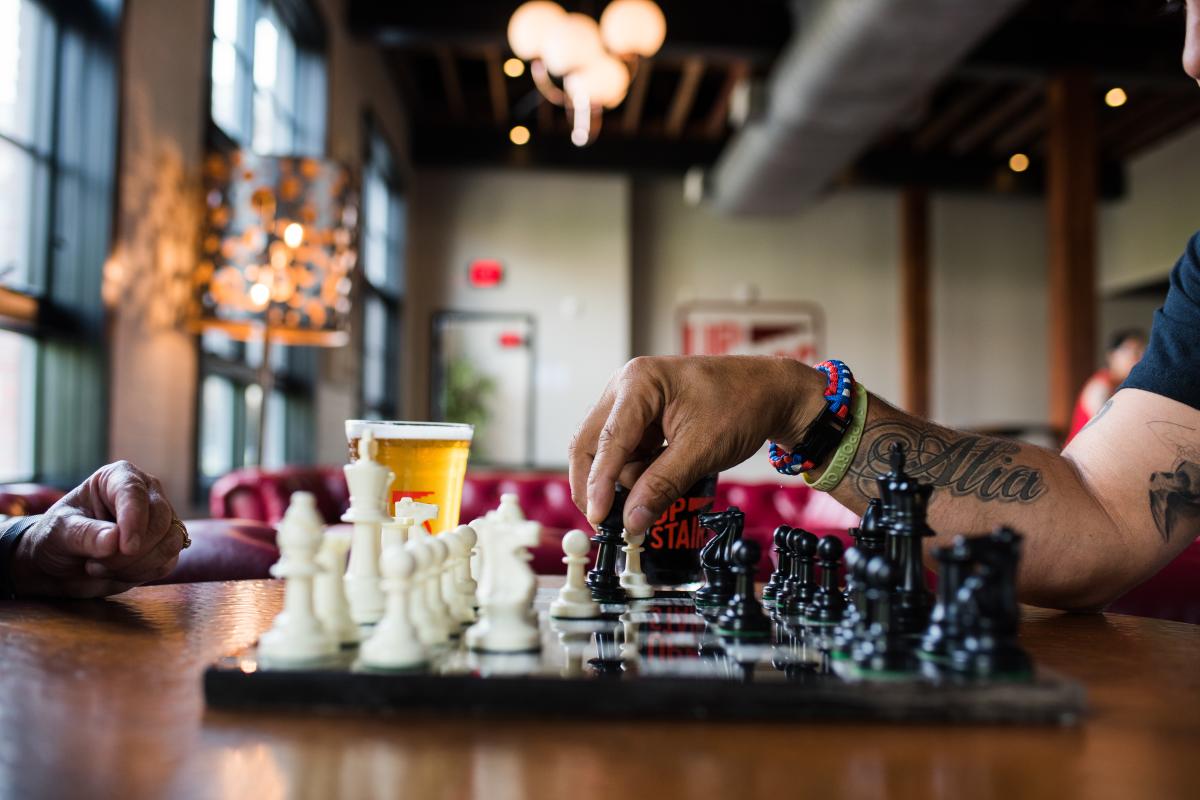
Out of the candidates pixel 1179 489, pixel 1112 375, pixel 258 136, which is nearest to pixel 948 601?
pixel 1179 489

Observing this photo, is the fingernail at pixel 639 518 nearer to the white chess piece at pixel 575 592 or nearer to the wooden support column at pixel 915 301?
the white chess piece at pixel 575 592

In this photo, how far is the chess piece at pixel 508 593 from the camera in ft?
2.36

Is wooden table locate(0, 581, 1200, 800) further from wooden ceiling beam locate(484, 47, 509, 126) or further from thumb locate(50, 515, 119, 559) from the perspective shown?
wooden ceiling beam locate(484, 47, 509, 126)

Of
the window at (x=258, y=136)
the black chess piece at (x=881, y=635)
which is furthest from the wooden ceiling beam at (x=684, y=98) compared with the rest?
the black chess piece at (x=881, y=635)

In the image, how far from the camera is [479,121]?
9.40m

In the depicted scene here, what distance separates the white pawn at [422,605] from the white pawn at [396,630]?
1cm

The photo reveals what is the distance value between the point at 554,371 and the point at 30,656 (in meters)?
9.03

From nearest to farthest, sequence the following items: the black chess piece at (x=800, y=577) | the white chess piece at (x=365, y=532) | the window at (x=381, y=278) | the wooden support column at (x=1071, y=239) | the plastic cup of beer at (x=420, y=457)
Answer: the white chess piece at (x=365, y=532)
the black chess piece at (x=800, y=577)
the plastic cup of beer at (x=420, y=457)
the wooden support column at (x=1071, y=239)
the window at (x=381, y=278)

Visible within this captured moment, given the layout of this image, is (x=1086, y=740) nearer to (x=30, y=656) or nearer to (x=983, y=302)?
(x=30, y=656)

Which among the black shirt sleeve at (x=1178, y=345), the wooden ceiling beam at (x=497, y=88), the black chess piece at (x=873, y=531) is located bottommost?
the black chess piece at (x=873, y=531)

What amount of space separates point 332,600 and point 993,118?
9.35m

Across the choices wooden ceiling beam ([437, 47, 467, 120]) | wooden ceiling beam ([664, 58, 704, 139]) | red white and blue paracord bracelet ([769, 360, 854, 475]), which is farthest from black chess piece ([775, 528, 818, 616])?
wooden ceiling beam ([437, 47, 467, 120])

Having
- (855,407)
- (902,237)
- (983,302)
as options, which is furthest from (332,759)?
(983,302)

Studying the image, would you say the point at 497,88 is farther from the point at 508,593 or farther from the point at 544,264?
the point at 508,593
